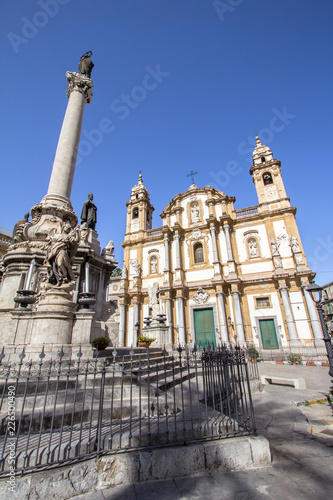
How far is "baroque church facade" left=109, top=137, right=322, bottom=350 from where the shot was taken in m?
18.8

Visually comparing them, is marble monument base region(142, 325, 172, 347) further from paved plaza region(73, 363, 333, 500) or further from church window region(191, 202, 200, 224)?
church window region(191, 202, 200, 224)

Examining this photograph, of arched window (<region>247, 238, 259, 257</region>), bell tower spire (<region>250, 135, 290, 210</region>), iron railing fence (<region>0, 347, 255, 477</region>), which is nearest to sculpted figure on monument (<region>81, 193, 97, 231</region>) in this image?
iron railing fence (<region>0, 347, 255, 477</region>)

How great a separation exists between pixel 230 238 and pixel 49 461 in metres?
21.7

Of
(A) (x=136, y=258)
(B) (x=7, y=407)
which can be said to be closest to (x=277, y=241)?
(A) (x=136, y=258)

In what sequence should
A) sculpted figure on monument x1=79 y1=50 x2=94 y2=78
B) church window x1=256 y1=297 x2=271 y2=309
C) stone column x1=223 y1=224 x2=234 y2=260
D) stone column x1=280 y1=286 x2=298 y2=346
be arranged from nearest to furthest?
sculpted figure on monument x1=79 y1=50 x2=94 y2=78
stone column x1=280 y1=286 x2=298 y2=346
church window x1=256 y1=297 x2=271 y2=309
stone column x1=223 y1=224 x2=234 y2=260

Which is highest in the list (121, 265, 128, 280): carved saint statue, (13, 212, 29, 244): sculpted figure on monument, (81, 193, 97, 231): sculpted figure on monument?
(121, 265, 128, 280): carved saint statue

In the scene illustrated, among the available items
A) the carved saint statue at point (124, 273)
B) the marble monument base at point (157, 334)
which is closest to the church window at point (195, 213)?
the carved saint statue at point (124, 273)

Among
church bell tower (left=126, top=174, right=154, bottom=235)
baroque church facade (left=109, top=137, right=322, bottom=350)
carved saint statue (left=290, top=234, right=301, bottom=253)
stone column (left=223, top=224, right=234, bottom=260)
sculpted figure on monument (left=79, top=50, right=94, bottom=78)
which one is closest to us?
sculpted figure on monument (left=79, top=50, right=94, bottom=78)

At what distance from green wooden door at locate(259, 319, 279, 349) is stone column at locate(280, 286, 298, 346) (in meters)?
1.27

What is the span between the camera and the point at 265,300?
19.9m

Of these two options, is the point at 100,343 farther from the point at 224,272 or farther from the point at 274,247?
the point at 274,247

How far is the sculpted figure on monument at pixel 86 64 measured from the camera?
13.5 meters

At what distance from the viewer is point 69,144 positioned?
1065 cm

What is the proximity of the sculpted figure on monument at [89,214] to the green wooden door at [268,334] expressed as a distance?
52.2ft
